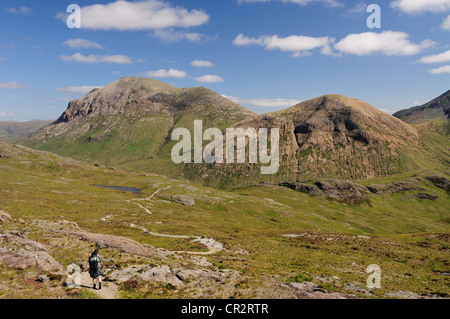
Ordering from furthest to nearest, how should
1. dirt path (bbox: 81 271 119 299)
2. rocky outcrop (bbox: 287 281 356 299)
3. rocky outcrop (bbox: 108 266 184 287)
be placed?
Result: rocky outcrop (bbox: 108 266 184 287) → rocky outcrop (bbox: 287 281 356 299) → dirt path (bbox: 81 271 119 299)

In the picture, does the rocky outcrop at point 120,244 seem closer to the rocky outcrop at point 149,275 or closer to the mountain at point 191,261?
the mountain at point 191,261

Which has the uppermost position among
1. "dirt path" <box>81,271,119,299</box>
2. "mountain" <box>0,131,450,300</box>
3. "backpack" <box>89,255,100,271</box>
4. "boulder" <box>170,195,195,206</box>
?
"backpack" <box>89,255,100,271</box>

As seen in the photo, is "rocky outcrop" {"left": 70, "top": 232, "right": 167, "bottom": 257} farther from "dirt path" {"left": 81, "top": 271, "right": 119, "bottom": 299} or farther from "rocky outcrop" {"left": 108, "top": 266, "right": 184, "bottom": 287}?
"dirt path" {"left": 81, "top": 271, "right": 119, "bottom": 299}

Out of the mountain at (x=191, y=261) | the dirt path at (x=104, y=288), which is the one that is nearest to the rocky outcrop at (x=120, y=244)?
the mountain at (x=191, y=261)

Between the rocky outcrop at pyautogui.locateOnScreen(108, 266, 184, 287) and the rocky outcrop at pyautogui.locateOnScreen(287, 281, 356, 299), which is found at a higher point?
the rocky outcrop at pyautogui.locateOnScreen(108, 266, 184, 287)

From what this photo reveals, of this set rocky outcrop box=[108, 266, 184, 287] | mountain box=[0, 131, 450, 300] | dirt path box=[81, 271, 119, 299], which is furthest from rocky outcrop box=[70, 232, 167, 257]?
dirt path box=[81, 271, 119, 299]

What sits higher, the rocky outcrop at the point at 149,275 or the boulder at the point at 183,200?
the rocky outcrop at the point at 149,275

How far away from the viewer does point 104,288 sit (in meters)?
22.6

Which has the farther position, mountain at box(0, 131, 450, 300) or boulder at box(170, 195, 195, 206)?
boulder at box(170, 195, 195, 206)

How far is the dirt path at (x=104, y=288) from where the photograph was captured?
2122 centimetres

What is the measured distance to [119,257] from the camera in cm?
3095

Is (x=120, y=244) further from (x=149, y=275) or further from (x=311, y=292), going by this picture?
(x=311, y=292)

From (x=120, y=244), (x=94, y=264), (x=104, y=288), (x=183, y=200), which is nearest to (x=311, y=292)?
(x=104, y=288)

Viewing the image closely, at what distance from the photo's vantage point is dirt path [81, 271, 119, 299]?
69.6 feet
